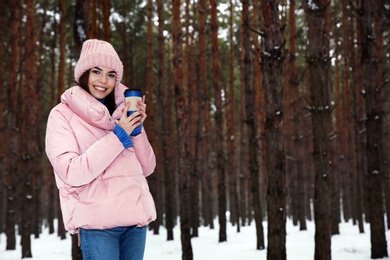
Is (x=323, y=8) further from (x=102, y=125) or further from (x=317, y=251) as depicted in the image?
(x=102, y=125)

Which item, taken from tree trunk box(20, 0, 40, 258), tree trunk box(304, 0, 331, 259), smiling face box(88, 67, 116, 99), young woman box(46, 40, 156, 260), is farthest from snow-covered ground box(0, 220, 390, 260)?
smiling face box(88, 67, 116, 99)

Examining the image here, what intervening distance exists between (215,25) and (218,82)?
1717 mm

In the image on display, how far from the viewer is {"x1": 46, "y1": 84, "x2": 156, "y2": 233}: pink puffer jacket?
1.79m

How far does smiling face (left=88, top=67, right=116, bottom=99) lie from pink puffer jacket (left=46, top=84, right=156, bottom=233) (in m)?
0.07

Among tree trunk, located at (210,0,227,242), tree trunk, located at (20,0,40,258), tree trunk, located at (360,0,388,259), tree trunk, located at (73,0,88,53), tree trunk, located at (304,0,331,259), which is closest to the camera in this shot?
tree trunk, located at (304,0,331,259)

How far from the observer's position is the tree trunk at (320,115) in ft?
20.4

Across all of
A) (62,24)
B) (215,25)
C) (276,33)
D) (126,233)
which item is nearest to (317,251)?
(276,33)

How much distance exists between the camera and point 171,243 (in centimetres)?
1242

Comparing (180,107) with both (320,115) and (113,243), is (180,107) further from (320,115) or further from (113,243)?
(113,243)

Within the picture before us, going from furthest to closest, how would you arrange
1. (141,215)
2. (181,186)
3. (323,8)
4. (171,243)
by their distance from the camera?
(171,243), (181,186), (323,8), (141,215)

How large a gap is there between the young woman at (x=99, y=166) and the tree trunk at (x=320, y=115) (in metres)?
4.79

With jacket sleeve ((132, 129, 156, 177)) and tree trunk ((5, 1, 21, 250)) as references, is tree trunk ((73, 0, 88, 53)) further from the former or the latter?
tree trunk ((5, 1, 21, 250))

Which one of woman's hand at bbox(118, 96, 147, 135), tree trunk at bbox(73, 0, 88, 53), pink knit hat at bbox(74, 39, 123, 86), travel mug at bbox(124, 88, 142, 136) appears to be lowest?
woman's hand at bbox(118, 96, 147, 135)

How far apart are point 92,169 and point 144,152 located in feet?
1.14
